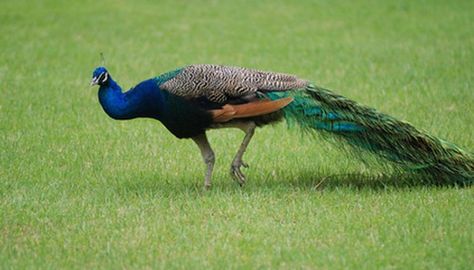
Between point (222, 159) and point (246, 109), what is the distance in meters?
1.46

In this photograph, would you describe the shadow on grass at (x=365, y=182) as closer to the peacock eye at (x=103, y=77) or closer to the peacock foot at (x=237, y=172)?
the peacock foot at (x=237, y=172)

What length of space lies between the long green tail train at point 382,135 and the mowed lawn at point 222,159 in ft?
0.66

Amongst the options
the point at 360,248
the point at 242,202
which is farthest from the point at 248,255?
the point at 242,202

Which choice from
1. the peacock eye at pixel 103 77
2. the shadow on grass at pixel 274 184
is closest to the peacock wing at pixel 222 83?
the peacock eye at pixel 103 77

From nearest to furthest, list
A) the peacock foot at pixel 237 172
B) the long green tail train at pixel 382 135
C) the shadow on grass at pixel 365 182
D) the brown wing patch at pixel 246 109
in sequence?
the brown wing patch at pixel 246 109 → the long green tail train at pixel 382 135 → the shadow on grass at pixel 365 182 → the peacock foot at pixel 237 172

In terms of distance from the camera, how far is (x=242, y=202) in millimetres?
6922

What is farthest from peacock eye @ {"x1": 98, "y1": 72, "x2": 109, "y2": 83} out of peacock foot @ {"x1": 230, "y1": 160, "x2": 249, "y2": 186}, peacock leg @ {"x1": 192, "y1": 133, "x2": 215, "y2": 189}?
peacock foot @ {"x1": 230, "y1": 160, "x2": 249, "y2": 186}

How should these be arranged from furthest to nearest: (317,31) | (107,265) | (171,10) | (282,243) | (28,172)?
(171,10) < (317,31) < (28,172) < (282,243) < (107,265)

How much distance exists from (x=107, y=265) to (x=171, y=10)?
37.6 ft

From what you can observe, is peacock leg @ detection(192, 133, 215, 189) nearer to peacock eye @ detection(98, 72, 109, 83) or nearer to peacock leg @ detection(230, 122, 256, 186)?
peacock leg @ detection(230, 122, 256, 186)

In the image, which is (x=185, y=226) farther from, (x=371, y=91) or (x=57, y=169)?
(x=371, y=91)

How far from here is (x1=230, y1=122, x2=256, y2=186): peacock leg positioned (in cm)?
729

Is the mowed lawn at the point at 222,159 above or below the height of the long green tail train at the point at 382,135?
below

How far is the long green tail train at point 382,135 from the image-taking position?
7.16 m
